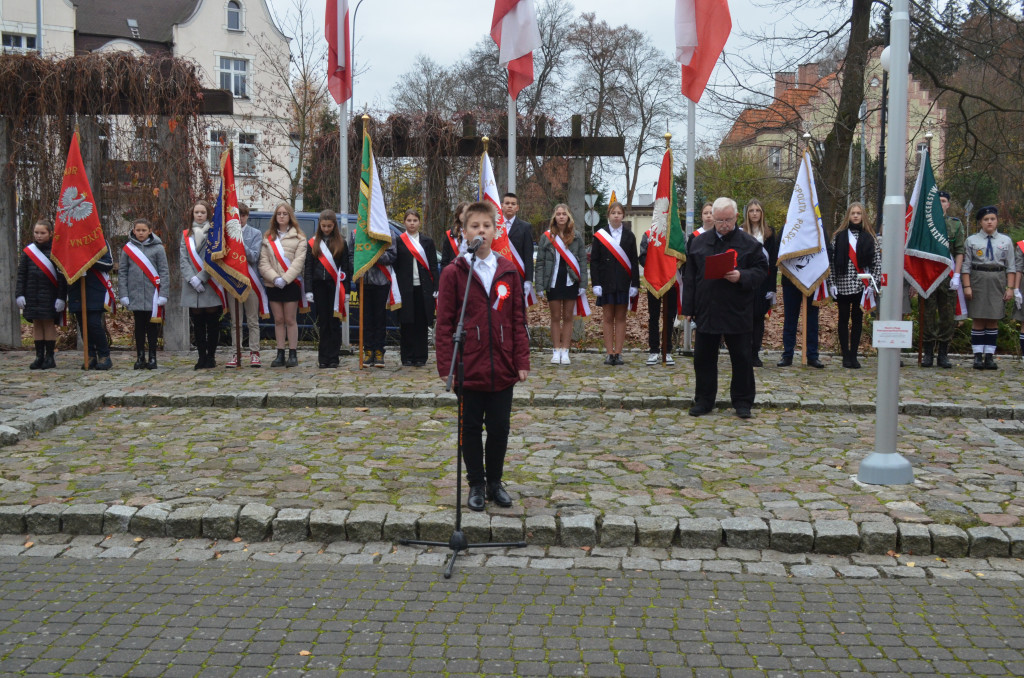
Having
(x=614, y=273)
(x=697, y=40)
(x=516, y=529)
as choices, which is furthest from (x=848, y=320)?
(x=516, y=529)

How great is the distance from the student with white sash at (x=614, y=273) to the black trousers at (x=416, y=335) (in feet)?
7.28

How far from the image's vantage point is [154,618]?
4.66 metres

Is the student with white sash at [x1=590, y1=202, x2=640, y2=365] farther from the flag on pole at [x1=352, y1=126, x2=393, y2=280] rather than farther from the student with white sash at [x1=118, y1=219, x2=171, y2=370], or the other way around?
the student with white sash at [x1=118, y1=219, x2=171, y2=370]

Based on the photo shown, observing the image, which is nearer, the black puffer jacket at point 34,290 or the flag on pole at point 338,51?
the black puffer jacket at point 34,290

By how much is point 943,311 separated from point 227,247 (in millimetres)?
9154

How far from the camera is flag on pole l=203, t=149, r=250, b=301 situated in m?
11.8

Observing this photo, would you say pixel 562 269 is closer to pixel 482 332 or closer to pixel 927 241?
pixel 927 241

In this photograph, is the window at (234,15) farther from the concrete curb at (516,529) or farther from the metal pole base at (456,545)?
the metal pole base at (456,545)

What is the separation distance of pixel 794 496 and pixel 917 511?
76 cm

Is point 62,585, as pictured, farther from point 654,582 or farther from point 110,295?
point 110,295

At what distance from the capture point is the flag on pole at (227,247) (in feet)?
38.8

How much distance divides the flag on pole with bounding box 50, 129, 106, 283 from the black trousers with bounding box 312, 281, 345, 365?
8.81ft

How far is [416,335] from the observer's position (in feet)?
41.0

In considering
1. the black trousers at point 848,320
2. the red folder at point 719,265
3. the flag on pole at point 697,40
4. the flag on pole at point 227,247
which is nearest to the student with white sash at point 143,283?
the flag on pole at point 227,247
